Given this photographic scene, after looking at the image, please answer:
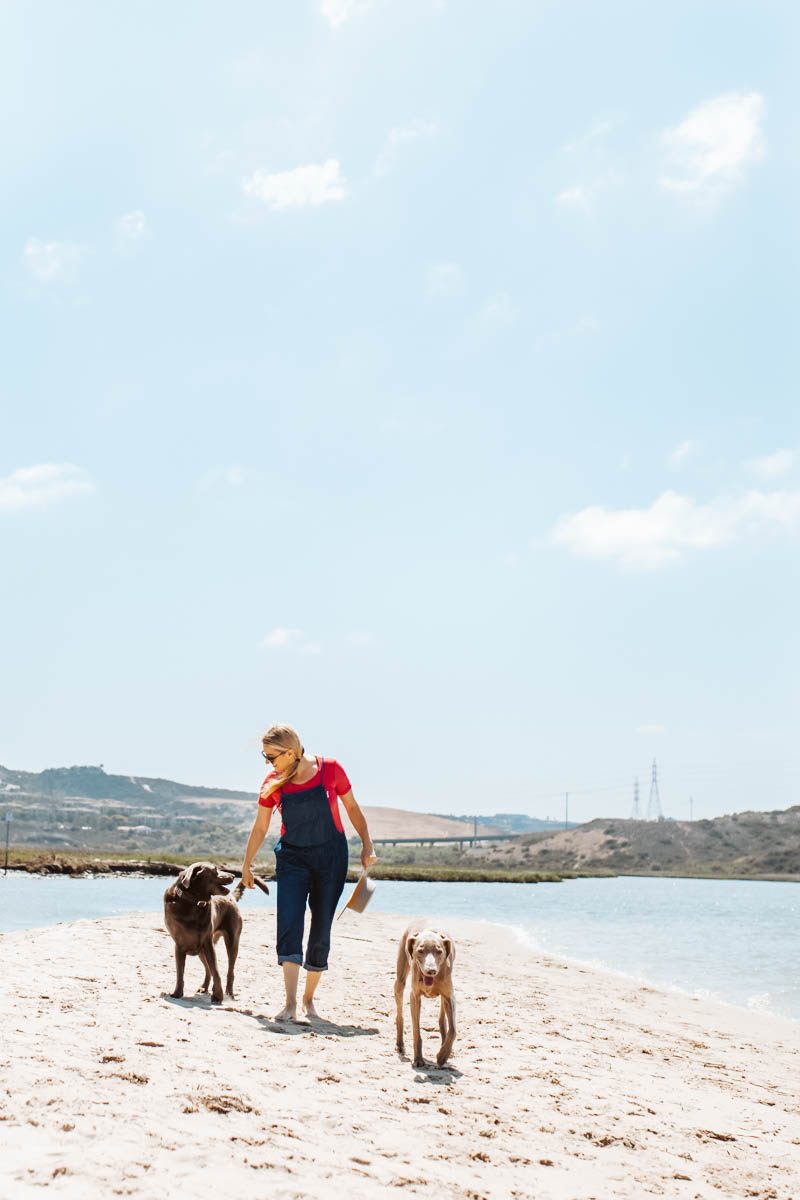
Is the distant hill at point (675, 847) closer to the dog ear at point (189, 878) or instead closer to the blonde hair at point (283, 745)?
the dog ear at point (189, 878)

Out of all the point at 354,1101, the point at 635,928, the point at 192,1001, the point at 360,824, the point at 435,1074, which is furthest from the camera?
the point at 635,928

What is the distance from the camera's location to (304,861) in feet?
26.9

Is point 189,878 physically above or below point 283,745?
below

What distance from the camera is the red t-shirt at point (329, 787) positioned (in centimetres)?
824

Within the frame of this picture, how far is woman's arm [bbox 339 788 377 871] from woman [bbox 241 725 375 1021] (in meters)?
0.01

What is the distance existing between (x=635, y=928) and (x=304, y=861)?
81.5ft

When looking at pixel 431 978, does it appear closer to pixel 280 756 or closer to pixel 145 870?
pixel 280 756

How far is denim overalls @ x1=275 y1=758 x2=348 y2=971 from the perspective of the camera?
817 centimetres

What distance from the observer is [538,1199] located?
447 cm

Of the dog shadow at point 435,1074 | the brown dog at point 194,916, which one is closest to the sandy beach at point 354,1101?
the dog shadow at point 435,1074

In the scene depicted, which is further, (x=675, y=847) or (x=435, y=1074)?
(x=675, y=847)

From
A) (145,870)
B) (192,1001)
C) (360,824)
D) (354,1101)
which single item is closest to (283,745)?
(360,824)

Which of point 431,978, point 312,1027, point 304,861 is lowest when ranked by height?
point 312,1027

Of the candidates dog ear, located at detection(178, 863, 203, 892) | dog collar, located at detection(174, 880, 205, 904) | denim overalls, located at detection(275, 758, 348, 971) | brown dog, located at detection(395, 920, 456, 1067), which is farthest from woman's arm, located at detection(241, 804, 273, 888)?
brown dog, located at detection(395, 920, 456, 1067)
